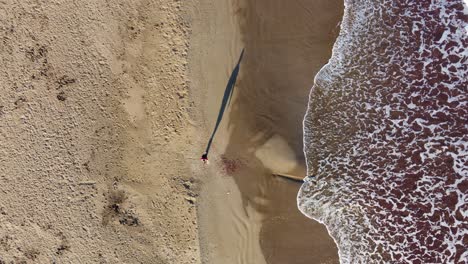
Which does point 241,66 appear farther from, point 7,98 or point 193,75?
point 7,98

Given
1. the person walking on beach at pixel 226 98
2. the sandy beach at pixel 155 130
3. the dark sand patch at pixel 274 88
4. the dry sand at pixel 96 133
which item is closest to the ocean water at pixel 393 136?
the dark sand patch at pixel 274 88

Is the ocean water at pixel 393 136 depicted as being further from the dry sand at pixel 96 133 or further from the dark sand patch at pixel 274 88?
the dry sand at pixel 96 133

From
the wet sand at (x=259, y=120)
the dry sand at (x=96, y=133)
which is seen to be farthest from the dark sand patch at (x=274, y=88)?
the dry sand at (x=96, y=133)

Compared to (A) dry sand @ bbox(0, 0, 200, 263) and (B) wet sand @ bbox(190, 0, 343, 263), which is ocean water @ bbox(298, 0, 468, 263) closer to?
(B) wet sand @ bbox(190, 0, 343, 263)

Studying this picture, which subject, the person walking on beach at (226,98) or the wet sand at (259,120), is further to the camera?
the person walking on beach at (226,98)

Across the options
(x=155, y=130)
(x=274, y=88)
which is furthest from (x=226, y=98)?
(x=155, y=130)

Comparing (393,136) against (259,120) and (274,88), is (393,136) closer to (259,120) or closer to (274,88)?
(274,88)
